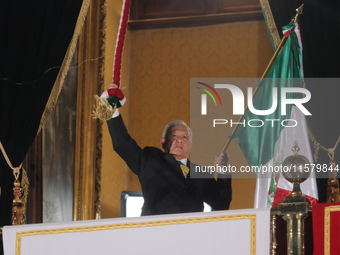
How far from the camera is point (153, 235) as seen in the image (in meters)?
2.38

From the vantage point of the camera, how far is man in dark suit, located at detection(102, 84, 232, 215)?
3840 millimetres

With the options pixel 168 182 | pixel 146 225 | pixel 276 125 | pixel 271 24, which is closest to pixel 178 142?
pixel 168 182

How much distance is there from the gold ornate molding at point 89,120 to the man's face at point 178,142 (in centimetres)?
170

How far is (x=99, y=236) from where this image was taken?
2.35 meters

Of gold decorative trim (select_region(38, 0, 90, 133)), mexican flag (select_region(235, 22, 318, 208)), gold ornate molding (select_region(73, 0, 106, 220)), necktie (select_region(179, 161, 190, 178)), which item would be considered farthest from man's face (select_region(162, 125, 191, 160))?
gold ornate molding (select_region(73, 0, 106, 220))

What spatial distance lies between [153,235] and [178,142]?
179 cm

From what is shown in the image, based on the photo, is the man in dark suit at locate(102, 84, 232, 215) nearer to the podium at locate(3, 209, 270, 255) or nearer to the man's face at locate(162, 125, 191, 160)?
the man's face at locate(162, 125, 191, 160)

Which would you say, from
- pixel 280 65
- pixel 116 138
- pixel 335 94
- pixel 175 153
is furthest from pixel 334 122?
pixel 116 138

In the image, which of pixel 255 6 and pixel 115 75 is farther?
pixel 255 6

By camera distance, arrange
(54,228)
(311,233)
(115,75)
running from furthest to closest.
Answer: (115,75) → (311,233) → (54,228)

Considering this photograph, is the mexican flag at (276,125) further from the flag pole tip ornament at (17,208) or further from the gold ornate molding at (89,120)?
the gold ornate molding at (89,120)

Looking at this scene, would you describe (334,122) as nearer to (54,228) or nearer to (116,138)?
(116,138)

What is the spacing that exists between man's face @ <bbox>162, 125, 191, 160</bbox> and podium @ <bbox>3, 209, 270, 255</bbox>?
174cm

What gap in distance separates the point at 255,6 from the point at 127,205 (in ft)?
9.16
